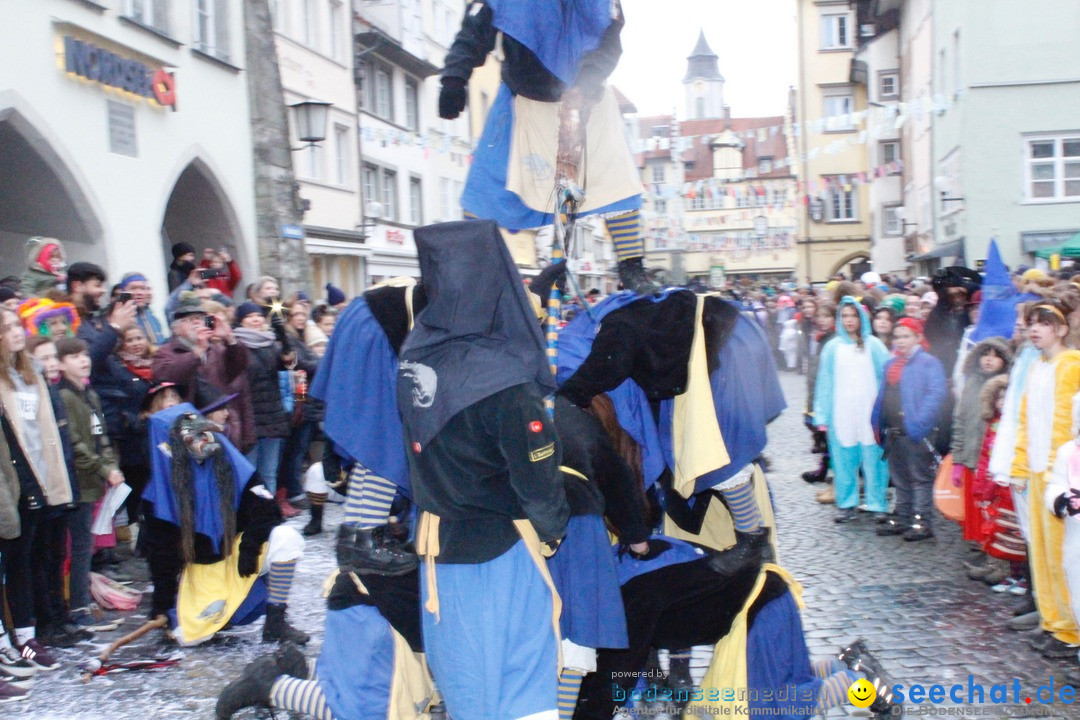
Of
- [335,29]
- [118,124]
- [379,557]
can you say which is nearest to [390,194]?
[335,29]

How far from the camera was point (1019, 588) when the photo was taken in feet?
21.3

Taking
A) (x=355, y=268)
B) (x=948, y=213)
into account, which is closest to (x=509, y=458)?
(x=355, y=268)

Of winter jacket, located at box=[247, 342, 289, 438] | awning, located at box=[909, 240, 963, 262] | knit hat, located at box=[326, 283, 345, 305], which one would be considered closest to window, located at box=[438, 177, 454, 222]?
awning, located at box=[909, 240, 963, 262]

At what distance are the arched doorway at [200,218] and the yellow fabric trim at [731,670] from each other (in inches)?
543

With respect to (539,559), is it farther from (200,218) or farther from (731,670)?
(200,218)

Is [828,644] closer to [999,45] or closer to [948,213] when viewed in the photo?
[999,45]

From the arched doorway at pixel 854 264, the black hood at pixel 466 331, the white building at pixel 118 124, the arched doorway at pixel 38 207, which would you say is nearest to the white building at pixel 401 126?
the white building at pixel 118 124

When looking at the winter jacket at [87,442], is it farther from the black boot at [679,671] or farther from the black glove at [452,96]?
the black boot at [679,671]

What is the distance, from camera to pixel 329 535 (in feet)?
27.9

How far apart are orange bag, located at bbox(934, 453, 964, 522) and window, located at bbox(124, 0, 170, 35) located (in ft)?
36.9

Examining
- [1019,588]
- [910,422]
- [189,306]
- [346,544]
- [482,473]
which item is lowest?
[1019,588]

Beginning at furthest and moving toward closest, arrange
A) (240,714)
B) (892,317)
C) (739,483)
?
(892,317) < (240,714) < (739,483)

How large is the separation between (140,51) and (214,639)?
1022 cm

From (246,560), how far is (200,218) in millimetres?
12138
